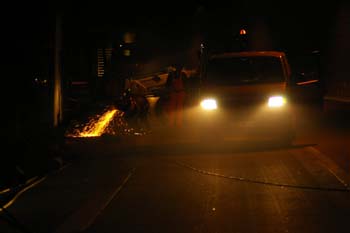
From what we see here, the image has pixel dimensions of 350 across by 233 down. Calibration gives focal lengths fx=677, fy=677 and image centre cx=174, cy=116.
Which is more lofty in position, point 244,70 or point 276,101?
point 244,70

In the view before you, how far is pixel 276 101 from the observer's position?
49.1ft

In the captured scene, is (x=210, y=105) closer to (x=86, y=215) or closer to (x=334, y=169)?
(x=334, y=169)

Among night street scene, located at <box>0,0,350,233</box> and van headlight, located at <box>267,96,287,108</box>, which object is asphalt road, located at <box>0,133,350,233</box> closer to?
night street scene, located at <box>0,0,350,233</box>

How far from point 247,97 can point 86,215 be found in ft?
23.6

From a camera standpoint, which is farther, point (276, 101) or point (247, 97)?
point (247, 97)

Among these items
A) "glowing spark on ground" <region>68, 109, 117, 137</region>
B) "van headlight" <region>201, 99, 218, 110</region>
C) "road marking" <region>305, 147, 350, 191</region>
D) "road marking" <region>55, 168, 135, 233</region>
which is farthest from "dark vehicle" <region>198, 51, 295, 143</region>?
"road marking" <region>55, 168, 135, 233</region>

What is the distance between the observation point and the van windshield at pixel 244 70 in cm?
1553

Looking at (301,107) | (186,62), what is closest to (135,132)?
(301,107)

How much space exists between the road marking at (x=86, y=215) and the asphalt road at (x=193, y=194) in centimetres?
1

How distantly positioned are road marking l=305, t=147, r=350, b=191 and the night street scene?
0.06 meters

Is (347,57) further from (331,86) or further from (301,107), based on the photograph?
(301,107)

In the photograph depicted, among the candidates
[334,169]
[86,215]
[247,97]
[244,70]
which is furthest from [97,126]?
[86,215]

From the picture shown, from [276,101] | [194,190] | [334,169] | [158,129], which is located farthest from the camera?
[158,129]

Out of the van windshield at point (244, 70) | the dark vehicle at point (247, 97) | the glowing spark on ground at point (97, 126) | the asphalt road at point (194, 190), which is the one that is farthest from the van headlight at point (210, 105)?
the glowing spark on ground at point (97, 126)
